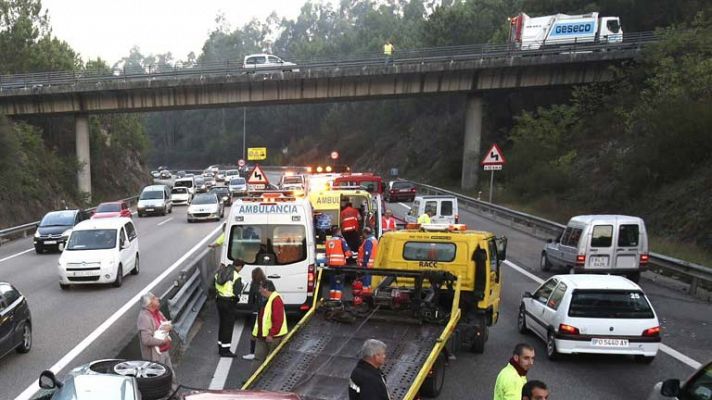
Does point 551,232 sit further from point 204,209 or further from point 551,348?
point 204,209

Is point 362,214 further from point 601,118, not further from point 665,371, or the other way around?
point 601,118

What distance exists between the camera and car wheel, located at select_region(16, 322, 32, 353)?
10.1m

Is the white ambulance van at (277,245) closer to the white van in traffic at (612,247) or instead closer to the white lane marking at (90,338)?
the white lane marking at (90,338)

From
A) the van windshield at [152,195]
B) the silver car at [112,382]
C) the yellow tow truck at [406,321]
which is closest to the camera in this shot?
the silver car at [112,382]

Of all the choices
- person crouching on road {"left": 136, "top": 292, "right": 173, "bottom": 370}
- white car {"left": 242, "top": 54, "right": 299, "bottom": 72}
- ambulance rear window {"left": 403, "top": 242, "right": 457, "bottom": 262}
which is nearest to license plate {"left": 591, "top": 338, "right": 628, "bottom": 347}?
ambulance rear window {"left": 403, "top": 242, "right": 457, "bottom": 262}

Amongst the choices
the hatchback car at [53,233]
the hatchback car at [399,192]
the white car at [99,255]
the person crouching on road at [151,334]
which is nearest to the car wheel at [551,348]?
the person crouching on road at [151,334]

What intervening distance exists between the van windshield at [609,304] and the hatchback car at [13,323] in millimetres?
9076

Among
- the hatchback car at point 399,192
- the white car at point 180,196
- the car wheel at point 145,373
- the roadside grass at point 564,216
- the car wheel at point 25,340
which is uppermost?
the car wheel at point 145,373

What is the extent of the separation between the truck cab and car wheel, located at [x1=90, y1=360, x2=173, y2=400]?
4.82 metres

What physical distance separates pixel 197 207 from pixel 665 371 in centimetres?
2598

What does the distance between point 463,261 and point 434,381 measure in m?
2.79

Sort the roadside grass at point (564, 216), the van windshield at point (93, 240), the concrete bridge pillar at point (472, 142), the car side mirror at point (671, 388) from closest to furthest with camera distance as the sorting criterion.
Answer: the car side mirror at point (671, 388), the van windshield at point (93, 240), the roadside grass at point (564, 216), the concrete bridge pillar at point (472, 142)

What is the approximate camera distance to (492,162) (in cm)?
2809

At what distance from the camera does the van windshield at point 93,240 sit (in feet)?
51.7
